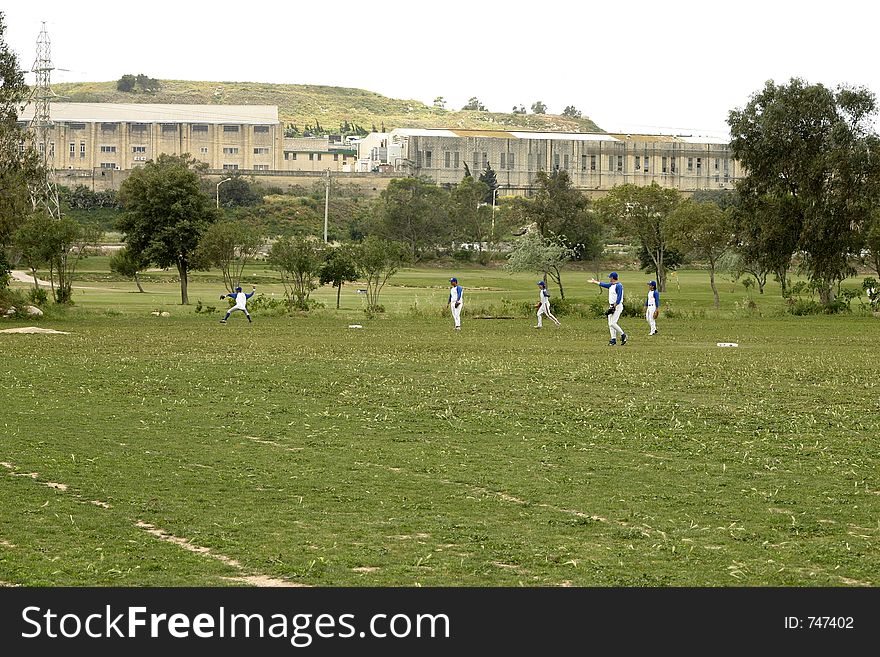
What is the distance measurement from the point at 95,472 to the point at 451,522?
454 cm

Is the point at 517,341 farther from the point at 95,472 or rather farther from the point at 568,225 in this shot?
the point at 568,225

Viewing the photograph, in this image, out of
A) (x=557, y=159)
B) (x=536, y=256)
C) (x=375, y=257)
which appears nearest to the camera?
(x=375, y=257)

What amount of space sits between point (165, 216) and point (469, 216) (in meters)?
63.3

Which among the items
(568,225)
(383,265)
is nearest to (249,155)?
(568,225)

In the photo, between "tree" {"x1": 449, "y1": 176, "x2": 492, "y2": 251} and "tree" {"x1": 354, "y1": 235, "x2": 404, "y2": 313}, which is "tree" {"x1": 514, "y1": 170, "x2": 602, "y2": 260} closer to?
"tree" {"x1": 354, "y1": 235, "x2": 404, "y2": 313}

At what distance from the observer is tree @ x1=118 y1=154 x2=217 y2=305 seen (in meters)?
53.3

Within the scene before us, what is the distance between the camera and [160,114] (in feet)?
561

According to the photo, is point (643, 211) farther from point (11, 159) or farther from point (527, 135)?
point (527, 135)

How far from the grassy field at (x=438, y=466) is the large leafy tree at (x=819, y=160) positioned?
22.4 m

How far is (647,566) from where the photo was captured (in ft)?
31.7

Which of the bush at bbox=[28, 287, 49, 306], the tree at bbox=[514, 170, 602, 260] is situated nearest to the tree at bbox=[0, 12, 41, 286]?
the bush at bbox=[28, 287, 49, 306]

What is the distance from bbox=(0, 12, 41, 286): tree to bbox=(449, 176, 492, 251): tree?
68495 mm

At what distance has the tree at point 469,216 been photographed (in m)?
113

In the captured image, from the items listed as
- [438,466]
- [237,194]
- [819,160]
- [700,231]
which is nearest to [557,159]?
[237,194]
